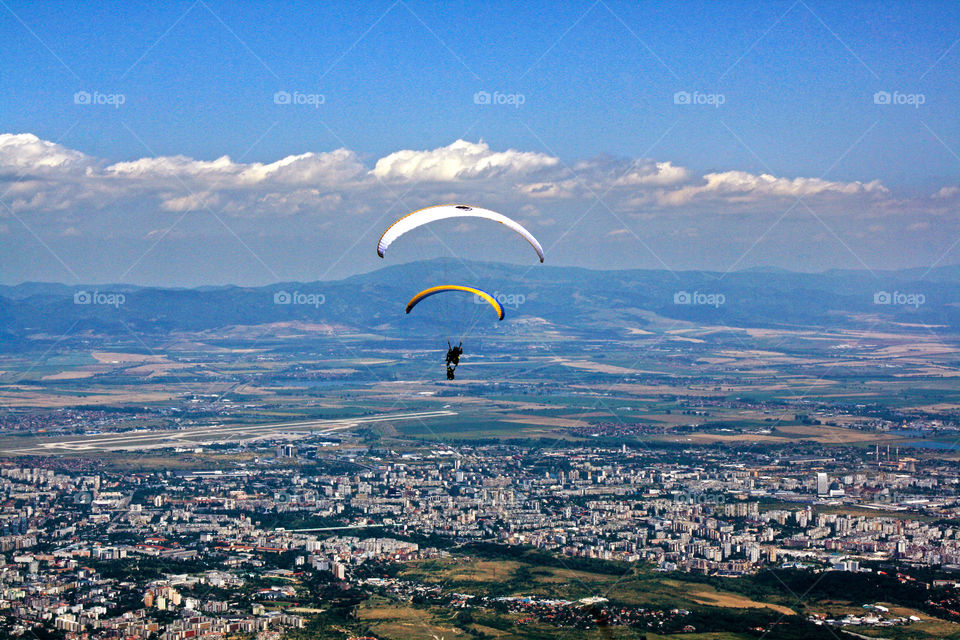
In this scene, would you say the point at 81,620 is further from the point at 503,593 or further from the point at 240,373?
the point at 240,373

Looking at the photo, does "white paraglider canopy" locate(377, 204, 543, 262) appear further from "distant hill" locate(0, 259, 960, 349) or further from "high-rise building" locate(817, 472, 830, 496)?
"distant hill" locate(0, 259, 960, 349)

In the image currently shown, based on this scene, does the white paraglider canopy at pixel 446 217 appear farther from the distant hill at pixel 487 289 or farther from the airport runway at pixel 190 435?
the distant hill at pixel 487 289

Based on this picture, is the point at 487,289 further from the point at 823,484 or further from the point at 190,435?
the point at 823,484

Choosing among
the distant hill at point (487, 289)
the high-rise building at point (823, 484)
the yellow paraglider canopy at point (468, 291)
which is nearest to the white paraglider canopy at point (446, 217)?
the yellow paraglider canopy at point (468, 291)

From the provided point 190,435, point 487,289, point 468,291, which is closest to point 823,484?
point 468,291

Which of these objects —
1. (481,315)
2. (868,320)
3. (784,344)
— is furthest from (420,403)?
(868,320)

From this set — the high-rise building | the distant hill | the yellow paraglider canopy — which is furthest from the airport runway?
the distant hill

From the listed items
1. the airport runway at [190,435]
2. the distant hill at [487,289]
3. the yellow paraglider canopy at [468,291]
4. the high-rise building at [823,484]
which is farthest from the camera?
the distant hill at [487,289]
